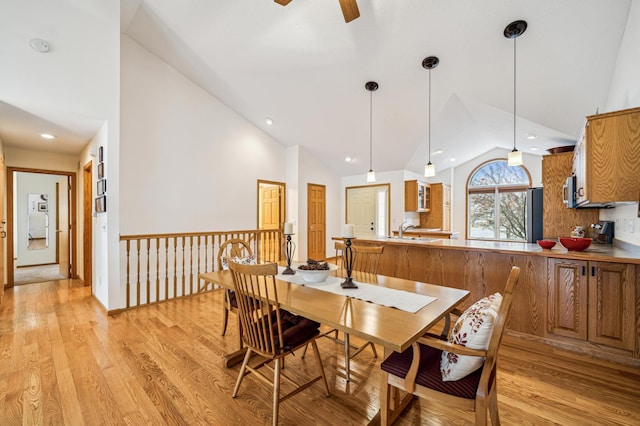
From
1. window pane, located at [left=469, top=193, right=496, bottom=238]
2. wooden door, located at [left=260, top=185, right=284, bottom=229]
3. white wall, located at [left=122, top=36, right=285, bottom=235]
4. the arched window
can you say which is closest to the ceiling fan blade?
white wall, located at [left=122, top=36, right=285, bottom=235]

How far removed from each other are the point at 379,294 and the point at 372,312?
33 centimetres

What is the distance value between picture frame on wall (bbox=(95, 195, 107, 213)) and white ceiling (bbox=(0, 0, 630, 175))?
3.18 feet

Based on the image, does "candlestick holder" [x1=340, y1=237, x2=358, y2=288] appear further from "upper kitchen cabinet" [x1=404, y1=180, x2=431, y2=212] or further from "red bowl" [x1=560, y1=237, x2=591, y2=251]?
"upper kitchen cabinet" [x1=404, y1=180, x2=431, y2=212]

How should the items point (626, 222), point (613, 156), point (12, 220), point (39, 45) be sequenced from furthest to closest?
point (12, 220)
point (39, 45)
point (626, 222)
point (613, 156)

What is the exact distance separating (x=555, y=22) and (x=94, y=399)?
196 inches

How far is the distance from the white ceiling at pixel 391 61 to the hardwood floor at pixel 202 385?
264 centimetres

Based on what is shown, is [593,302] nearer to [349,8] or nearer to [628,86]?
[628,86]

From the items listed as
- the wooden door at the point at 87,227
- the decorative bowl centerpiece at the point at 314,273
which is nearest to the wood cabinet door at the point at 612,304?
the decorative bowl centerpiece at the point at 314,273

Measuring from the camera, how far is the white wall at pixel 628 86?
2287 mm

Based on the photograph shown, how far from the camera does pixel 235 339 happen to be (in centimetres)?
277

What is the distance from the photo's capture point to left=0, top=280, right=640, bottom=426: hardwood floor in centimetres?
172

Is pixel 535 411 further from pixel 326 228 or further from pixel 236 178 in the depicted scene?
pixel 326 228

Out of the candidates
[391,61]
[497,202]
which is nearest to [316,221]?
[391,61]

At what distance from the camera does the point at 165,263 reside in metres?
4.16
